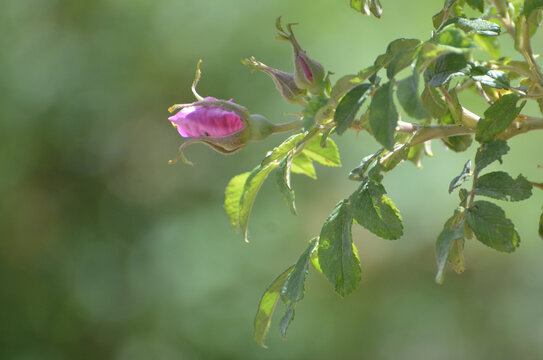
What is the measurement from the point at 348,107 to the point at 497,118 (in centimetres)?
7

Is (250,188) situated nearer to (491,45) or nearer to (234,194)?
(234,194)

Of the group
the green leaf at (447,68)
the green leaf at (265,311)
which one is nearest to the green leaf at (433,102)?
the green leaf at (447,68)

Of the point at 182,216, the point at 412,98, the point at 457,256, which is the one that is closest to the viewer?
the point at 412,98

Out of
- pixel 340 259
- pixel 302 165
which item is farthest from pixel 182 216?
pixel 340 259

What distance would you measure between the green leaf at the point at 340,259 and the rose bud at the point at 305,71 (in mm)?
71

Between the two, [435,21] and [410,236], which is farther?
[410,236]

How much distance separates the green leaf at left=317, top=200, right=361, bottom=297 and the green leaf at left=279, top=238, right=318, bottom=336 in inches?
0.6

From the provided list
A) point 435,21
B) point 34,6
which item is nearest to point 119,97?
point 34,6

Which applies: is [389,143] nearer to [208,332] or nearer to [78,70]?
[208,332]

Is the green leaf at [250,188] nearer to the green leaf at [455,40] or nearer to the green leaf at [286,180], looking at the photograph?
the green leaf at [286,180]

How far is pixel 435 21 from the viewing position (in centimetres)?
36

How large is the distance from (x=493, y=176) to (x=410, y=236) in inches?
60.9

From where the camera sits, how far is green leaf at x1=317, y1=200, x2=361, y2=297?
29 centimetres

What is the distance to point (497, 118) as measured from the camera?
0.95ft
